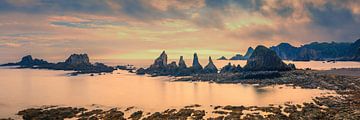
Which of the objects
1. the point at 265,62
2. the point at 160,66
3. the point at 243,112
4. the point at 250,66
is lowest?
the point at 243,112

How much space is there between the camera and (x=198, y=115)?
50688 mm

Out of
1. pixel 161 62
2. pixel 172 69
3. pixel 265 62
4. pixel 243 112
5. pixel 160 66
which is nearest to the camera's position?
pixel 243 112

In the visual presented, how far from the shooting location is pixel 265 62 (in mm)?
126812

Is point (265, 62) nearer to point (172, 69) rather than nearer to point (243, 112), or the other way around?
point (172, 69)

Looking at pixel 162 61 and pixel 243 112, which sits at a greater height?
pixel 162 61

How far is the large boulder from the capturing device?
121969mm

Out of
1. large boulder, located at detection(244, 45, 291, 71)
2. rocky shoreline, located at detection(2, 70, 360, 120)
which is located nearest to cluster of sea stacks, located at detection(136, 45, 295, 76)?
large boulder, located at detection(244, 45, 291, 71)

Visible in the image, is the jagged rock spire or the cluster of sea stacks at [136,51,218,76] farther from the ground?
the jagged rock spire

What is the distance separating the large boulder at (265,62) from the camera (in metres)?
122

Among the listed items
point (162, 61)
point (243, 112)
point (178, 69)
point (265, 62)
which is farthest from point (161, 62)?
point (243, 112)

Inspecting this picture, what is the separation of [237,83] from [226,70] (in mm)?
39430

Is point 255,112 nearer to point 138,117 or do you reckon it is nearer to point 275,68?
point 138,117

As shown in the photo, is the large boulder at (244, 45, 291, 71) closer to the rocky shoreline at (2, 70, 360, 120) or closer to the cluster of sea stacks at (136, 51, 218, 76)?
the cluster of sea stacks at (136, 51, 218, 76)

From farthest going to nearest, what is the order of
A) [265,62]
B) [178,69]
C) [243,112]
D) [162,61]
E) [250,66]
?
[162,61] → [178,69] → [250,66] → [265,62] → [243,112]
